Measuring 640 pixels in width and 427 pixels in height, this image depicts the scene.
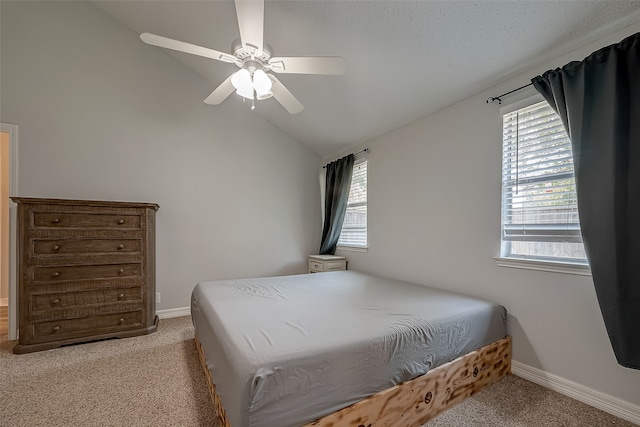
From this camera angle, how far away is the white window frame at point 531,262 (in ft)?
5.25

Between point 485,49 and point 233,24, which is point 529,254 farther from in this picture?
point 233,24

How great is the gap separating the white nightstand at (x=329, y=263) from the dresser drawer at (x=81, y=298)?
6.73ft

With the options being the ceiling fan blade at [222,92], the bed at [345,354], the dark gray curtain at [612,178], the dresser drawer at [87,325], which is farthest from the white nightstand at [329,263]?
the dark gray curtain at [612,178]

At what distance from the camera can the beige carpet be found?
4.64ft

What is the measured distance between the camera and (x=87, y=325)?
2340mm

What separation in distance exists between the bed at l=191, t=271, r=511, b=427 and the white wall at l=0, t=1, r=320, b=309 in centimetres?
135

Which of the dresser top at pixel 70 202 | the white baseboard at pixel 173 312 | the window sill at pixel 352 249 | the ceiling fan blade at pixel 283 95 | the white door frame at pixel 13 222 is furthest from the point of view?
the window sill at pixel 352 249

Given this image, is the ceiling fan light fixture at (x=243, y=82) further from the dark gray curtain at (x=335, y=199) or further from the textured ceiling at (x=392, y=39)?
the dark gray curtain at (x=335, y=199)

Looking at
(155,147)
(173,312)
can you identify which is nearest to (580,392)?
(173,312)

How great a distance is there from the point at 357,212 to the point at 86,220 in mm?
Answer: 2934

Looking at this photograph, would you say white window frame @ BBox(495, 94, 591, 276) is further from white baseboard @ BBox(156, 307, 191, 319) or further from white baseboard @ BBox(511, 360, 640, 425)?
white baseboard @ BBox(156, 307, 191, 319)

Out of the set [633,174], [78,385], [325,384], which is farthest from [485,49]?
[78,385]

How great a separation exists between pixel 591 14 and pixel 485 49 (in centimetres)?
→ 51

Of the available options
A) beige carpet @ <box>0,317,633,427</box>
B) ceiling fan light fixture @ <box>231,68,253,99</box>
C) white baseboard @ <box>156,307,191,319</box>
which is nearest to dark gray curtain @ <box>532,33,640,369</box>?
beige carpet @ <box>0,317,633,427</box>
